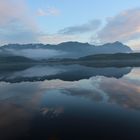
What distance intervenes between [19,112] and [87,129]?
10237mm

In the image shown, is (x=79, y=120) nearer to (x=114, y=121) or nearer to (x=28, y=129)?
(x=114, y=121)

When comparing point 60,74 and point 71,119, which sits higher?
point 71,119

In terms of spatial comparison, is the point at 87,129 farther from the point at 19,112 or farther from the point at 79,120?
the point at 19,112

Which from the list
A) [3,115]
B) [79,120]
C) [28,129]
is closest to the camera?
[28,129]

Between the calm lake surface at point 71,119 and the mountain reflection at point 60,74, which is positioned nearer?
the calm lake surface at point 71,119

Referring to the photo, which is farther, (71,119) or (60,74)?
(60,74)

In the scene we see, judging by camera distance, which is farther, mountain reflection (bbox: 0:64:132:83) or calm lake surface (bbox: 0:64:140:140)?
mountain reflection (bbox: 0:64:132:83)

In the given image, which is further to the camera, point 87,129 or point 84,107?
point 84,107

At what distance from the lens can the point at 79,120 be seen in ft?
79.9

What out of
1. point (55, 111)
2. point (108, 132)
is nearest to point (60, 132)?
point (108, 132)

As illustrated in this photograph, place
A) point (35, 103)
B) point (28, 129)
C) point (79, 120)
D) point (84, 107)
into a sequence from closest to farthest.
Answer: point (28, 129)
point (79, 120)
point (84, 107)
point (35, 103)

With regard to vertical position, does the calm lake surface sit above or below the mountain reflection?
above

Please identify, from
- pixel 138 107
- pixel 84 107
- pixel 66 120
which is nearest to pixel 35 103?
pixel 84 107

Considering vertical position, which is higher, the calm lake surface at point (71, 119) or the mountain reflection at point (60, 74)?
the calm lake surface at point (71, 119)
